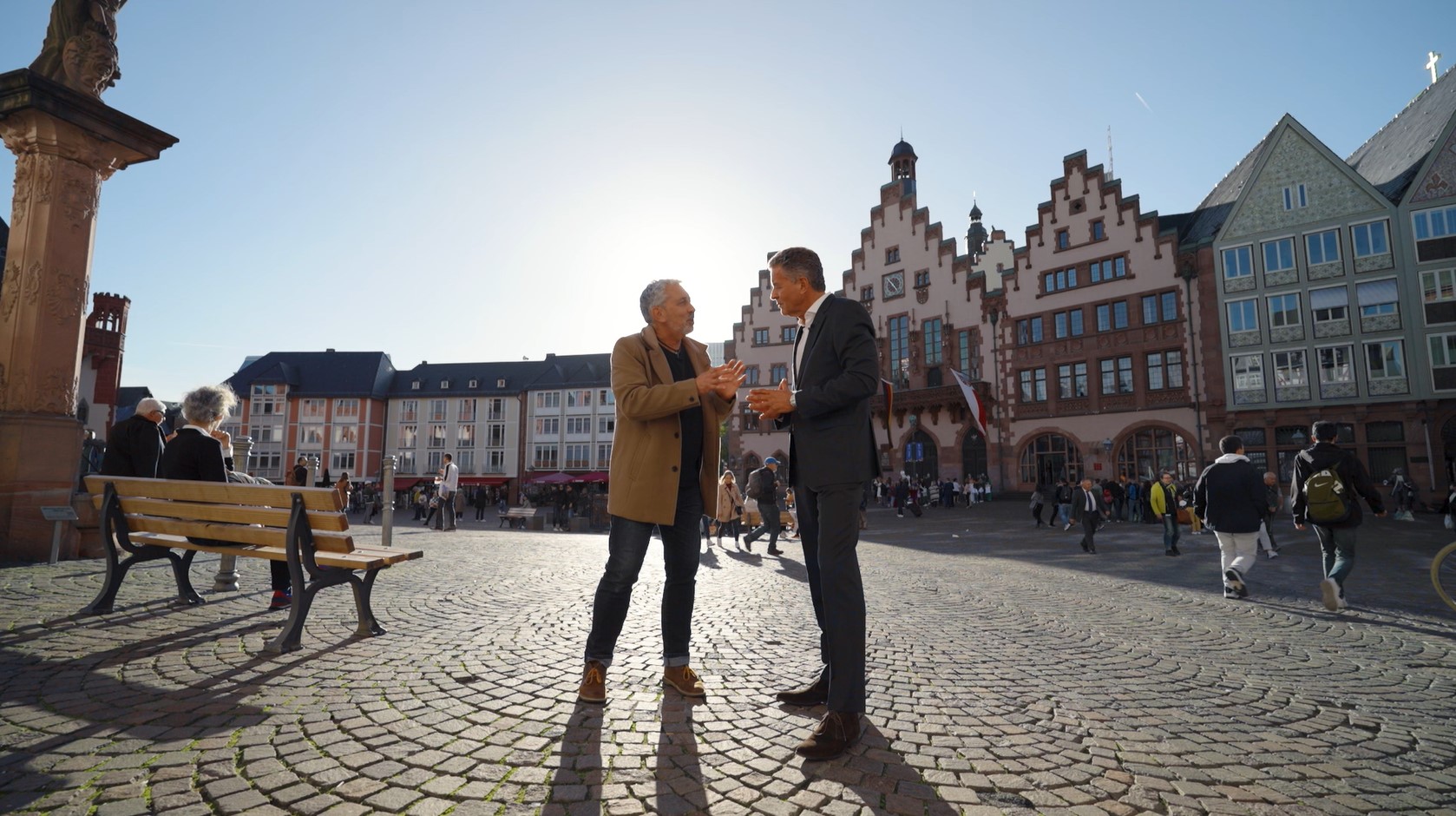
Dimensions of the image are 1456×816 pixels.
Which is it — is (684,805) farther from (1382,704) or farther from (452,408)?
(452,408)

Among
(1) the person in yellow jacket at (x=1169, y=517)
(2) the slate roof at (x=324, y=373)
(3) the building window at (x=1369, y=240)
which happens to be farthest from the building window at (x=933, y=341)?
(2) the slate roof at (x=324, y=373)

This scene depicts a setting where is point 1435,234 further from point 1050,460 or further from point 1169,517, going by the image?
point 1169,517

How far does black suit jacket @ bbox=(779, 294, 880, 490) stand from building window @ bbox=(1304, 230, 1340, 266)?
114 feet

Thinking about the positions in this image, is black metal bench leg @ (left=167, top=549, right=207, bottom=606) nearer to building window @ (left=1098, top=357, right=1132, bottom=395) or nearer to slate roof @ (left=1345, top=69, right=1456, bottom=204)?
building window @ (left=1098, top=357, right=1132, bottom=395)

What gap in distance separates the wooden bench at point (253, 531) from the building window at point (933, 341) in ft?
120

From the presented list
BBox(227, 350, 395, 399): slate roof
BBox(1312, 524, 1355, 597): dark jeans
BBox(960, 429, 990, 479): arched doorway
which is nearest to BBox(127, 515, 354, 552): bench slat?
BBox(1312, 524, 1355, 597): dark jeans

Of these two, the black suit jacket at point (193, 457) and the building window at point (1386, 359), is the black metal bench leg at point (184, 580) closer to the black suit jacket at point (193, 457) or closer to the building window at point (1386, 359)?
the black suit jacket at point (193, 457)

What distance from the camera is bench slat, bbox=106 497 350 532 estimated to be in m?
4.28

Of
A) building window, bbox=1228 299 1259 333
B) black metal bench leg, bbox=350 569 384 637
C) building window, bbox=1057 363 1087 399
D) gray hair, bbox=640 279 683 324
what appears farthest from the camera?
building window, bbox=1057 363 1087 399

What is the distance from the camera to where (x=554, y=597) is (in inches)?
256

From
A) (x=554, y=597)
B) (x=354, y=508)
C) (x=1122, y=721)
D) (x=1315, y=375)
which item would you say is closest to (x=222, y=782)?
(x=1122, y=721)

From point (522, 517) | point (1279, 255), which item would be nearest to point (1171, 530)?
point (522, 517)

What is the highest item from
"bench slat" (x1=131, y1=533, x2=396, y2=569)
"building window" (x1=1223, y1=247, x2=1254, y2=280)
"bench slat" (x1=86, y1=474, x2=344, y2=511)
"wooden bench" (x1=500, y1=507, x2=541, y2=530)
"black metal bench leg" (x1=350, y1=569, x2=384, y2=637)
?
"building window" (x1=1223, y1=247, x2=1254, y2=280)

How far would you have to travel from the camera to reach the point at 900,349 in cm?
4019
